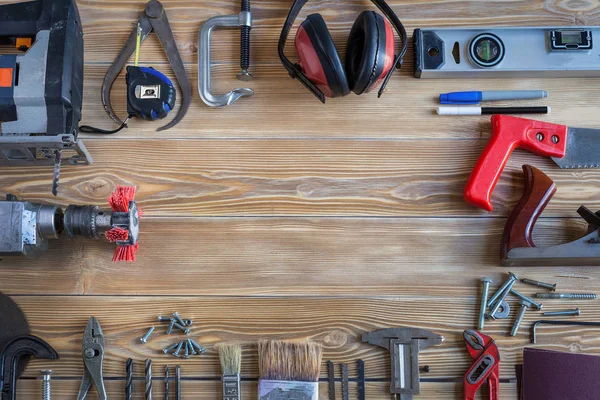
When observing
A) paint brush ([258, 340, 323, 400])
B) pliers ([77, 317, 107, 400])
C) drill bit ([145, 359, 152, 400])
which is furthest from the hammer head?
pliers ([77, 317, 107, 400])

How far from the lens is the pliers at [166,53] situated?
1277 millimetres

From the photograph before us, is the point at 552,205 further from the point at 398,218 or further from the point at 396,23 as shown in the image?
the point at 396,23

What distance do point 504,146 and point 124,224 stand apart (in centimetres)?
83

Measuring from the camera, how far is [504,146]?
120 centimetres

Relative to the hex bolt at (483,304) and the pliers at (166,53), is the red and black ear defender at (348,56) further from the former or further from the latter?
the hex bolt at (483,304)

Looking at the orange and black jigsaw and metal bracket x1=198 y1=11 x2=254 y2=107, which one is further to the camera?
metal bracket x1=198 y1=11 x2=254 y2=107

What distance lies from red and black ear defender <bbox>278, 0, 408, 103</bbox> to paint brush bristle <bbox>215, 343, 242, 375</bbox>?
584mm

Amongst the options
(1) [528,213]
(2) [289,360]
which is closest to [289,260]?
(2) [289,360]

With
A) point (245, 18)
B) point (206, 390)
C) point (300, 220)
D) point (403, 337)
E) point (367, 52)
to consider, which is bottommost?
point (206, 390)

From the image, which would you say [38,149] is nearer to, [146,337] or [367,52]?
[146,337]

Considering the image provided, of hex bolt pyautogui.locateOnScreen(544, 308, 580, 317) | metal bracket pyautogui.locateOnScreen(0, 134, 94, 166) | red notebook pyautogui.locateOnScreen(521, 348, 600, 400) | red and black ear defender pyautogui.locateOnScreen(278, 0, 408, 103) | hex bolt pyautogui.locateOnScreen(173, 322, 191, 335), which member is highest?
red and black ear defender pyautogui.locateOnScreen(278, 0, 408, 103)

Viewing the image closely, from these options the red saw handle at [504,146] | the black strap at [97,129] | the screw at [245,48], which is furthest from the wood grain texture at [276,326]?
the screw at [245,48]

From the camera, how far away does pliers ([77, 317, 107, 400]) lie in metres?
1.15

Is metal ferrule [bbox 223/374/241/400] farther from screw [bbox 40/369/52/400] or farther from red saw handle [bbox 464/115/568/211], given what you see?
red saw handle [bbox 464/115/568/211]
